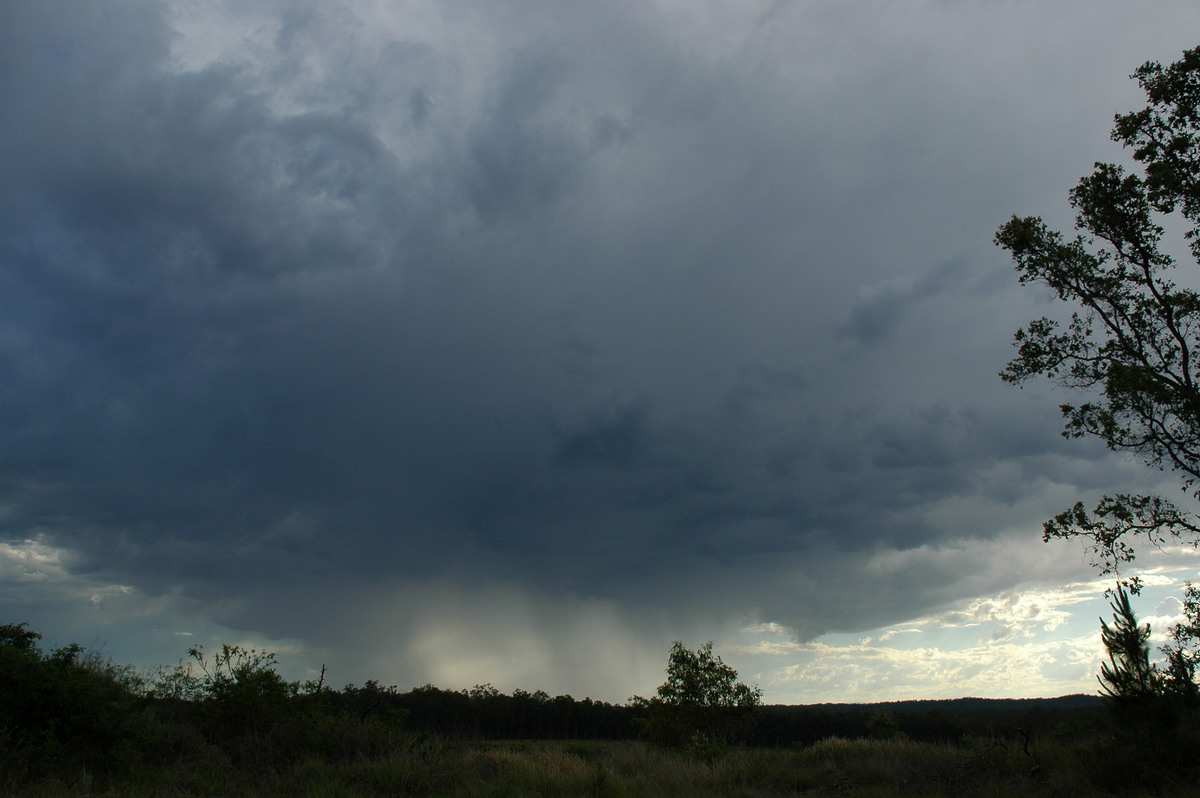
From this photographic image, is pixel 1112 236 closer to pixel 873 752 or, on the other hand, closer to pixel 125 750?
pixel 873 752

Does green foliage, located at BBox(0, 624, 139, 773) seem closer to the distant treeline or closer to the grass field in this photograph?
the grass field

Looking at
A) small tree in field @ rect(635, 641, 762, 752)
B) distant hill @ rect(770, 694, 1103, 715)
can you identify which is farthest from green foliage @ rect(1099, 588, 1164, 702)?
small tree in field @ rect(635, 641, 762, 752)

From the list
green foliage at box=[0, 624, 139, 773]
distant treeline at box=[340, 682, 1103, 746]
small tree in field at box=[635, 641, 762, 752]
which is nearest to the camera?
green foliage at box=[0, 624, 139, 773]

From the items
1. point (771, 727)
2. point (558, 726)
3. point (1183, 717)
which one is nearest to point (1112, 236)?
point (1183, 717)

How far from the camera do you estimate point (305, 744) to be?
21.0 m

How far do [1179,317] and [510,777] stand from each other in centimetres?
2132

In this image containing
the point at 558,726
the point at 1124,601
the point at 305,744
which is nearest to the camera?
the point at 1124,601

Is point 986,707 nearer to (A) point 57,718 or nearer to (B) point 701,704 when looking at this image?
(B) point 701,704

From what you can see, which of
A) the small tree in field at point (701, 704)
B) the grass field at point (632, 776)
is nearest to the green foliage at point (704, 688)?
the small tree in field at point (701, 704)

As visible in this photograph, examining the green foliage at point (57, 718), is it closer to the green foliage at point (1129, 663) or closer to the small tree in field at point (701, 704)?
the green foliage at point (1129, 663)

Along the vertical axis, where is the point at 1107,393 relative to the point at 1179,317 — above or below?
below

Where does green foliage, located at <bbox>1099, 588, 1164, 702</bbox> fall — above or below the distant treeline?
above

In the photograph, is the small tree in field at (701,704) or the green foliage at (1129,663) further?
the small tree in field at (701,704)

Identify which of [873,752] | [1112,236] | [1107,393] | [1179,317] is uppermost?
[1112,236]
